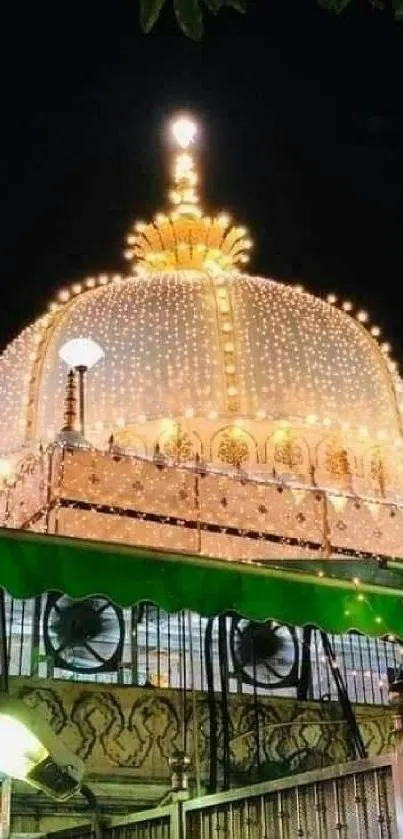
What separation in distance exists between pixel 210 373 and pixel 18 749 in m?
12.3

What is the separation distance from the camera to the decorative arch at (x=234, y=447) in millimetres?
16828

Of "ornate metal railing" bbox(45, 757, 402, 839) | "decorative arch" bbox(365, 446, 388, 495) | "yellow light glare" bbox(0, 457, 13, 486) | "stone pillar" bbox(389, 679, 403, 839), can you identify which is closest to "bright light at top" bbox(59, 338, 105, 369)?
"yellow light glare" bbox(0, 457, 13, 486)

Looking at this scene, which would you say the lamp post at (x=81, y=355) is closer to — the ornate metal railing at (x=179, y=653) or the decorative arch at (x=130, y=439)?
the decorative arch at (x=130, y=439)

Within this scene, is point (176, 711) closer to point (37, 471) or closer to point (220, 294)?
point (37, 471)

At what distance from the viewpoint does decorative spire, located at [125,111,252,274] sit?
2172 cm

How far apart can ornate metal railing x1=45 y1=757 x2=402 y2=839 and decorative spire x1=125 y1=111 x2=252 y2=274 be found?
51.7ft

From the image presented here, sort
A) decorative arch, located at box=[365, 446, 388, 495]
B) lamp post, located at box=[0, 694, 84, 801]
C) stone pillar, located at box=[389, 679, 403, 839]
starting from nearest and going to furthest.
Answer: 1. stone pillar, located at box=[389, 679, 403, 839]
2. lamp post, located at box=[0, 694, 84, 801]
3. decorative arch, located at box=[365, 446, 388, 495]

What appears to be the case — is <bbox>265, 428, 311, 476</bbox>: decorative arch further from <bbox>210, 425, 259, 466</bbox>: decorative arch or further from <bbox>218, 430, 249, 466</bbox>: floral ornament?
<bbox>218, 430, 249, 466</bbox>: floral ornament

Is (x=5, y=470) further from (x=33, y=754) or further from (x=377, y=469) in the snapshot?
(x=33, y=754)

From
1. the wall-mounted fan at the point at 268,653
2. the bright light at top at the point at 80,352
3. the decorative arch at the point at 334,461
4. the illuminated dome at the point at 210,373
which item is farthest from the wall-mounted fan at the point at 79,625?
the decorative arch at the point at 334,461

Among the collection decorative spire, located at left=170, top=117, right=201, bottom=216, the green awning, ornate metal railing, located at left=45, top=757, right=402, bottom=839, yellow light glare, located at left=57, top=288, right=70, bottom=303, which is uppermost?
decorative spire, located at left=170, top=117, right=201, bottom=216

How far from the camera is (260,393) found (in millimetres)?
17844

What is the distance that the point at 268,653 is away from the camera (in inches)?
539

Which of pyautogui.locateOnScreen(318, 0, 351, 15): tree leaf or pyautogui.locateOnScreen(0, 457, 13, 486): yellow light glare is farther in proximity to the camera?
pyautogui.locateOnScreen(0, 457, 13, 486): yellow light glare
